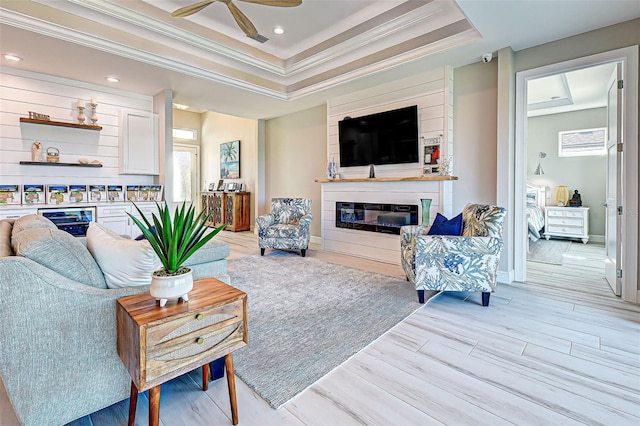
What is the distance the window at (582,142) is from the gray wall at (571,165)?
83 mm

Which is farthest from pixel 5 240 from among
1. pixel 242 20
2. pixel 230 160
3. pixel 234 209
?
pixel 230 160

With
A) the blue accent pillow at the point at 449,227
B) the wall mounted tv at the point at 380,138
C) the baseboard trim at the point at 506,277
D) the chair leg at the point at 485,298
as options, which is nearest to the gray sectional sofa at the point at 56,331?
the blue accent pillow at the point at 449,227

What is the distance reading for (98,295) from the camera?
4.39 ft

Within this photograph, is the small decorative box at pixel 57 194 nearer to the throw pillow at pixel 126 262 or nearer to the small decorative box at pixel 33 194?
the small decorative box at pixel 33 194

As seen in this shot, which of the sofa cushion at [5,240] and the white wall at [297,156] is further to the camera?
the white wall at [297,156]

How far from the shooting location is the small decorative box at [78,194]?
4.32m

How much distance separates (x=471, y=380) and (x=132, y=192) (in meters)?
5.14

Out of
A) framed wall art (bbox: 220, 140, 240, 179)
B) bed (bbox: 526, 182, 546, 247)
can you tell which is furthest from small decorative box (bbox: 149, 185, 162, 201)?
bed (bbox: 526, 182, 546, 247)

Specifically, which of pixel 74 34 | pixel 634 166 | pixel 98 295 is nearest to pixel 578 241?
pixel 634 166

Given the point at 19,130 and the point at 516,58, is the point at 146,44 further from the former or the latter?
the point at 516,58

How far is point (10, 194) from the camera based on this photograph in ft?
12.7

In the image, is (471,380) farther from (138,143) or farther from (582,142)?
(582,142)

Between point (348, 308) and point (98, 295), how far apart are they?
1976 mm

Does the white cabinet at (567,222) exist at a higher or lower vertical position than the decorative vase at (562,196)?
lower
